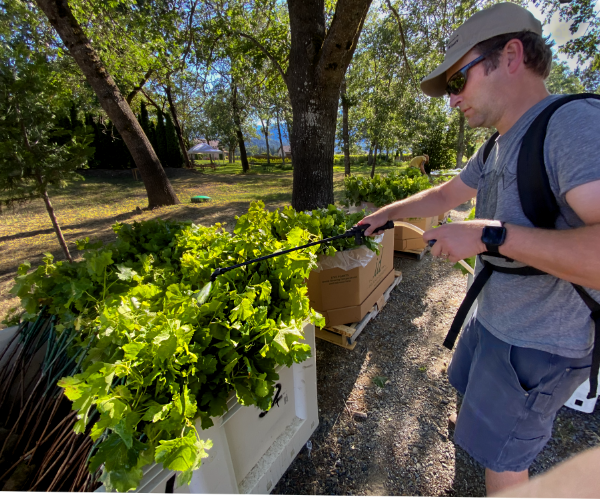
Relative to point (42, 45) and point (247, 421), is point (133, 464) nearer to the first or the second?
point (247, 421)

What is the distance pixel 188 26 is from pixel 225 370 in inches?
265

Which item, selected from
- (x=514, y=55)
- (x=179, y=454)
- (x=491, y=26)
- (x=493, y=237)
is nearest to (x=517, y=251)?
(x=493, y=237)

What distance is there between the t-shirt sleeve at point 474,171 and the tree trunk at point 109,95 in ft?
23.9

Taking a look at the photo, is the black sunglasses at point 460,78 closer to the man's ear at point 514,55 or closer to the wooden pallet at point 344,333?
the man's ear at point 514,55

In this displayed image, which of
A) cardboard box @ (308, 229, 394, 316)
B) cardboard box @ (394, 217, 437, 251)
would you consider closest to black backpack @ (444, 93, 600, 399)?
cardboard box @ (308, 229, 394, 316)

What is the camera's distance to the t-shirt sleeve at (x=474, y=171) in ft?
5.45

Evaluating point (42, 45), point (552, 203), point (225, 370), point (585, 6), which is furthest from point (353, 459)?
point (42, 45)

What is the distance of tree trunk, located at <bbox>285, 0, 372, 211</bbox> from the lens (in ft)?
12.1

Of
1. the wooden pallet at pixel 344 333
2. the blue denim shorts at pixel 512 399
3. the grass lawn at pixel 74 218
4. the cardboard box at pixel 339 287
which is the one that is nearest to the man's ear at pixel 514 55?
the blue denim shorts at pixel 512 399

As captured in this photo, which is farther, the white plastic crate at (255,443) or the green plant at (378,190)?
the green plant at (378,190)

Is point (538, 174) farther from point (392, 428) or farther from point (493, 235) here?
point (392, 428)

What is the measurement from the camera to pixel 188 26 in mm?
5477

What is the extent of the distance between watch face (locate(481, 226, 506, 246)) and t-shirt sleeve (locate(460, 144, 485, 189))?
2.47 feet

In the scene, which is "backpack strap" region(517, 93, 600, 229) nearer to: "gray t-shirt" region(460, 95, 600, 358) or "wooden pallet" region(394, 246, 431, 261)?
"gray t-shirt" region(460, 95, 600, 358)
